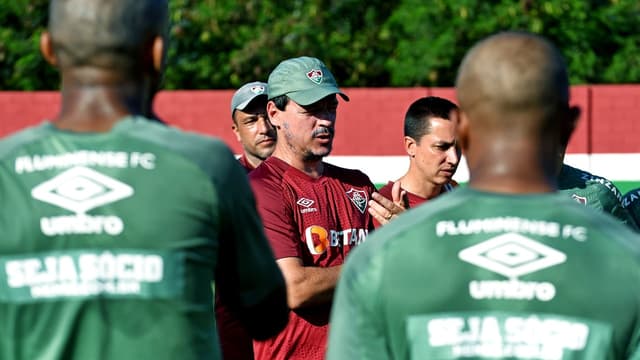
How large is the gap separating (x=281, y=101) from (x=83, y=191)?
3.20 m

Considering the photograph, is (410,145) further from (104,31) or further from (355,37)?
(355,37)

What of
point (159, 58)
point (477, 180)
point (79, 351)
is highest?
point (159, 58)

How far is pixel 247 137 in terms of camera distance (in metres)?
7.66

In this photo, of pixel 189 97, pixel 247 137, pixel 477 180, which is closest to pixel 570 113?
pixel 477 180

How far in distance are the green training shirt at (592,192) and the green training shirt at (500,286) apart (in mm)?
2981

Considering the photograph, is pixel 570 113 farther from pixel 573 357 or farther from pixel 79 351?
pixel 79 351

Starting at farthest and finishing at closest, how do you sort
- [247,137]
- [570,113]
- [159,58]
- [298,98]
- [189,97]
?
[189,97] < [247,137] < [298,98] < [159,58] < [570,113]

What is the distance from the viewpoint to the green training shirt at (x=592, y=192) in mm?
5527

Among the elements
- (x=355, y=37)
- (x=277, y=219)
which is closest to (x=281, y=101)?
(x=277, y=219)

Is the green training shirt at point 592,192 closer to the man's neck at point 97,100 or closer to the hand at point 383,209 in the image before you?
the hand at point 383,209

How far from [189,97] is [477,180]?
9.51m

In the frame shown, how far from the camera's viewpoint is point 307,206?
559 cm

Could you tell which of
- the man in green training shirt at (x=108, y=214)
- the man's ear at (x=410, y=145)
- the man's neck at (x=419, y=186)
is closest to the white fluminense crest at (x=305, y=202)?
the man's neck at (x=419, y=186)

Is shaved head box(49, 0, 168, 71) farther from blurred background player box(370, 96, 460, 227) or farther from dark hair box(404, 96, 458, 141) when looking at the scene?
dark hair box(404, 96, 458, 141)
